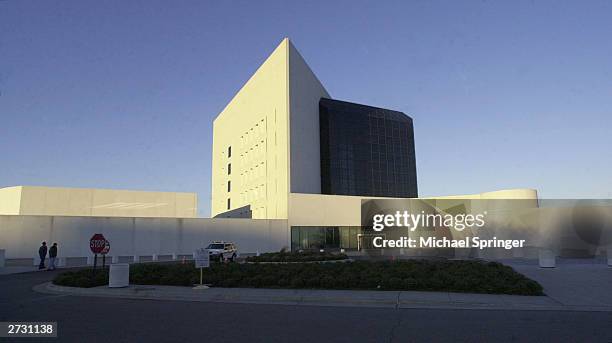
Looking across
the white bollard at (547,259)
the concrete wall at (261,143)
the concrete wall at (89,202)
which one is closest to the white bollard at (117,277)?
the white bollard at (547,259)

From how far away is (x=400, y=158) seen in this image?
70562 mm

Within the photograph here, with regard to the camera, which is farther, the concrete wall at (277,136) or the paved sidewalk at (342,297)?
the concrete wall at (277,136)

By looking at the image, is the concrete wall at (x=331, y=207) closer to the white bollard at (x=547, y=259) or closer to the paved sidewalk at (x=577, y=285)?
the white bollard at (x=547, y=259)

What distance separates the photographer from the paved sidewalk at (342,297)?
13.7 meters

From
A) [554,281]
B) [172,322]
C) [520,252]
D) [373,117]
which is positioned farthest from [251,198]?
[172,322]

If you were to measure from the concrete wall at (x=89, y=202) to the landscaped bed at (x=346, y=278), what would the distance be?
73.0 meters

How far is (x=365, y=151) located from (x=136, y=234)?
33667 mm

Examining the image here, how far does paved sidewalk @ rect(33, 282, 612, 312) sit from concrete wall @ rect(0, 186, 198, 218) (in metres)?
76.1

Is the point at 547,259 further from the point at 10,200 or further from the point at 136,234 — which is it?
the point at 10,200

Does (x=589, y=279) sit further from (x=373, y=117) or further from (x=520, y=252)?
(x=373, y=117)

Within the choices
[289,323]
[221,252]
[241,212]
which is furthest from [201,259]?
[241,212]

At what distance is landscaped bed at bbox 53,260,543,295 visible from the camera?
16453 millimetres

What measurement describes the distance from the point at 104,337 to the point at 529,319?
9707mm

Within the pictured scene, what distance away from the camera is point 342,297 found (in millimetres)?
14930
